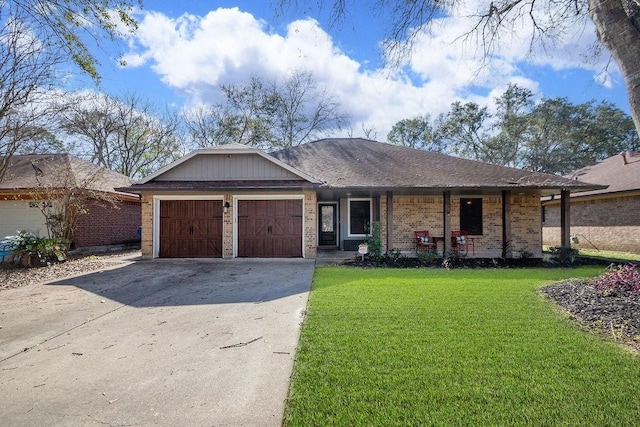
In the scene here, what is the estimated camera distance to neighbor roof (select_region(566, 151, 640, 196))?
45.5ft

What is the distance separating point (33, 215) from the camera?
13688mm

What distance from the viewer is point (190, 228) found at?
11711 millimetres

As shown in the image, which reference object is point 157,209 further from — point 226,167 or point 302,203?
point 302,203

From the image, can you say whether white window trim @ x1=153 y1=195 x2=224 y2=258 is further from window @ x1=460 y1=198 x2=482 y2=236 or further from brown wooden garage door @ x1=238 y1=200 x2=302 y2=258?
window @ x1=460 y1=198 x2=482 y2=236

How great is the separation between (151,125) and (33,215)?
14968 mm

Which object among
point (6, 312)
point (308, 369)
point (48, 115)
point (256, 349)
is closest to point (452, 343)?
point (308, 369)

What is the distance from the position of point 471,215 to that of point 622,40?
28.7 feet

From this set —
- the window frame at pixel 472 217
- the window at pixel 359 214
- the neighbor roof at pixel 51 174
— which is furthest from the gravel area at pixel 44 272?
the window frame at pixel 472 217

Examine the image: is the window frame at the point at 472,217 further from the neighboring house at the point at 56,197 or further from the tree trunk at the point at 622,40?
the neighboring house at the point at 56,197

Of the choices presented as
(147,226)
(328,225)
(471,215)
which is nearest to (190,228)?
(147,226)

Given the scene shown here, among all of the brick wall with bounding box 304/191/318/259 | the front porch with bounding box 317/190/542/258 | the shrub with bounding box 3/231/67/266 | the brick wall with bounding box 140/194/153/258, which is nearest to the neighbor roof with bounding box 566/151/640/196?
the front porch with bounding box 317/190/542/258

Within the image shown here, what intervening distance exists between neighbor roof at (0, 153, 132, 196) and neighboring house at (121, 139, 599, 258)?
319cm

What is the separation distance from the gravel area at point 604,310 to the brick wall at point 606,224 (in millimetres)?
10812

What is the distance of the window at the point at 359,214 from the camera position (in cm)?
1401
